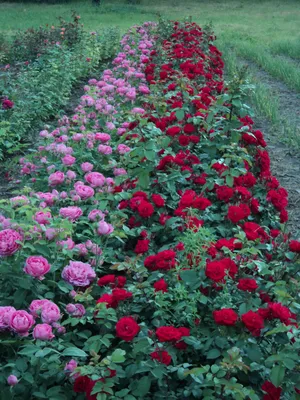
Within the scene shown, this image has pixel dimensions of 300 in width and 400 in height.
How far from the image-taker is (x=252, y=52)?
11039 millimetres

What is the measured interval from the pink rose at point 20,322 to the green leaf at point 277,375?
0.81 meters

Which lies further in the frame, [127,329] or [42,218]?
[42,218]

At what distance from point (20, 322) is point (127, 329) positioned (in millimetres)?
358

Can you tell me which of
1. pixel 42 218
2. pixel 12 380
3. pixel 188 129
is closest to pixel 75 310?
pixel 12 380

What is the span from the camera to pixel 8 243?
7.24 feet

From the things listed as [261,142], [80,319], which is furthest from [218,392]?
[261,142]

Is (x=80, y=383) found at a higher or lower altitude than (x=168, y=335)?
lower

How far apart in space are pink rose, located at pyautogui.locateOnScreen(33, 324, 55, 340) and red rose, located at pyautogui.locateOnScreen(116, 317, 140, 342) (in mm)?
231

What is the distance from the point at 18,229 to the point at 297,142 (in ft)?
13.0

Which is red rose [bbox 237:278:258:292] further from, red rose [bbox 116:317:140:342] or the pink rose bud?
the pink rose bud

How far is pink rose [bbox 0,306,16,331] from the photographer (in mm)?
2016

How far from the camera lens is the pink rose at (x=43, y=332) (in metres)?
1.98

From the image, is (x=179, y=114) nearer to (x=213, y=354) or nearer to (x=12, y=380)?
(x=213, y=354)

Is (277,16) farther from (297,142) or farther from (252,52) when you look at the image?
(297,142)
